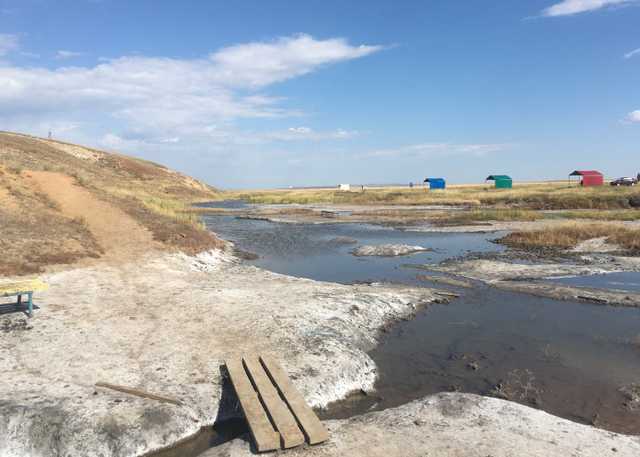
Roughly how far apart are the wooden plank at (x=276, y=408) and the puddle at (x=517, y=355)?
1301 millimetres

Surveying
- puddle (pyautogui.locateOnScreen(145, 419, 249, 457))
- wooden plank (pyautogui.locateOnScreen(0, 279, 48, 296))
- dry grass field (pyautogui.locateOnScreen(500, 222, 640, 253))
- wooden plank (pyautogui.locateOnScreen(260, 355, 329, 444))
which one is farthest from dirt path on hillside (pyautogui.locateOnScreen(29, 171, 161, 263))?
dry grass field (pyautogui.locateOnScreen(500, 222, 640, 253))

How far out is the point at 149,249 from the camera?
71.5 ft

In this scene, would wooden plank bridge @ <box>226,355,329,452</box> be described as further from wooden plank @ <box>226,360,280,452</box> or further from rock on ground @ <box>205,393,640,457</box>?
rock on ground @ <box>205,393,640,457</box>

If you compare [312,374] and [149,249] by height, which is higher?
[149,249]

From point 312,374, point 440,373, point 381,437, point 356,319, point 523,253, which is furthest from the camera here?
point 523,253

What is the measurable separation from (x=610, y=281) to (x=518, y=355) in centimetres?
1114

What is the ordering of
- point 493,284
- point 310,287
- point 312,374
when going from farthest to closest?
point 493,284 → point 310,287 → point 312,374

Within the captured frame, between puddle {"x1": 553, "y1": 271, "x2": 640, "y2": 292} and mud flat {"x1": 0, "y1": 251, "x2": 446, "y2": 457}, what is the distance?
740 centimetres

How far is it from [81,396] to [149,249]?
14143 millimetres

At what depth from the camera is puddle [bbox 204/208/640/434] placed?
9.59 meters

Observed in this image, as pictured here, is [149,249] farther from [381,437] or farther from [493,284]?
[381,437]

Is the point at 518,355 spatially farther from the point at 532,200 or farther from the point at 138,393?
the point at 532,200

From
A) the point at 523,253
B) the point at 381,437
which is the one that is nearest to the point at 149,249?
the point at 381,437

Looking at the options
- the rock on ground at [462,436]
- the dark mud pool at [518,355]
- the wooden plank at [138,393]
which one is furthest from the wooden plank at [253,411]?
the dark mud pool at [518,355]
